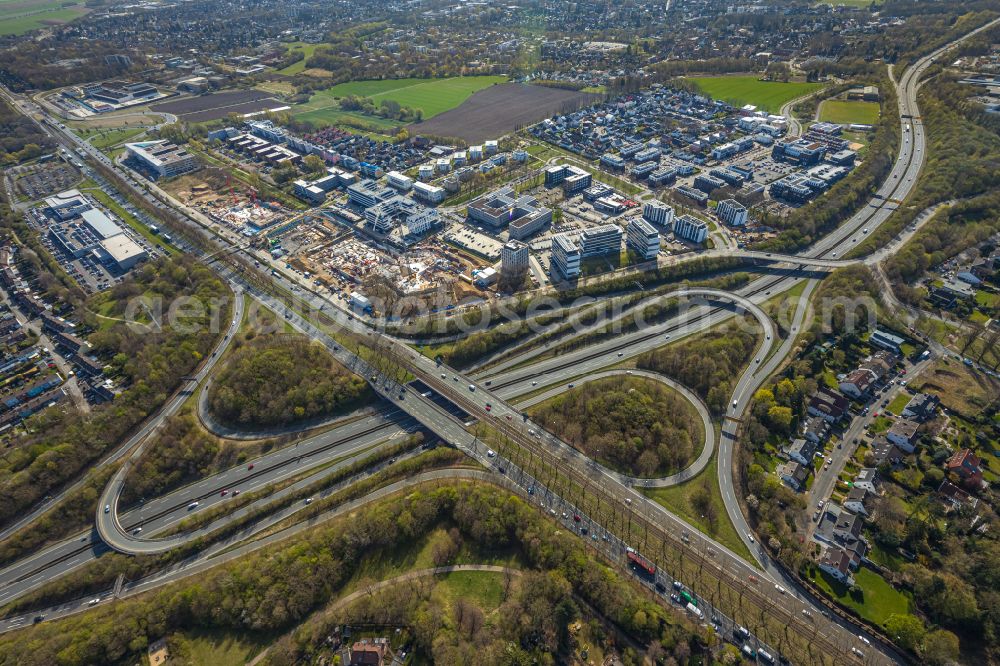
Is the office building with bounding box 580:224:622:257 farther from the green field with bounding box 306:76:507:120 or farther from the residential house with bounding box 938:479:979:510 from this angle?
the green field with bounding box 306:76:507:120

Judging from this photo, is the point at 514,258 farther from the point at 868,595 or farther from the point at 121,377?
the point at 868,595

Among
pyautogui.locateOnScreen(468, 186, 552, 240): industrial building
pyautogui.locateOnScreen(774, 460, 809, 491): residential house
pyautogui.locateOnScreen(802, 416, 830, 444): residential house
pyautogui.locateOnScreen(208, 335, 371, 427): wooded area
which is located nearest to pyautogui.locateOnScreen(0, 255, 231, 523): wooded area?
pyautogui.locateOnScreen(208, 335, 371, 427): wooded area

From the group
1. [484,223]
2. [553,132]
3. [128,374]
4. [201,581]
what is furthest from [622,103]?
[201,581]

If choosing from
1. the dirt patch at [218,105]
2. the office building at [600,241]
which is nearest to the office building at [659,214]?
the office building at [600,241]

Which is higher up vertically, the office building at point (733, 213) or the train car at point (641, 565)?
the office building at point (733, 213)

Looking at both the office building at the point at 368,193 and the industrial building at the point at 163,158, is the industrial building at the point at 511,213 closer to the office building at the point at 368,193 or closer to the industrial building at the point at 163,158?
the office building at the point at 368,193

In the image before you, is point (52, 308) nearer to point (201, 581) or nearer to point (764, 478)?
point (201, 581)

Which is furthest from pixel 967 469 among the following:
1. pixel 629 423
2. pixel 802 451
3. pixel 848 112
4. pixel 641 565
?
pixel 848 112
